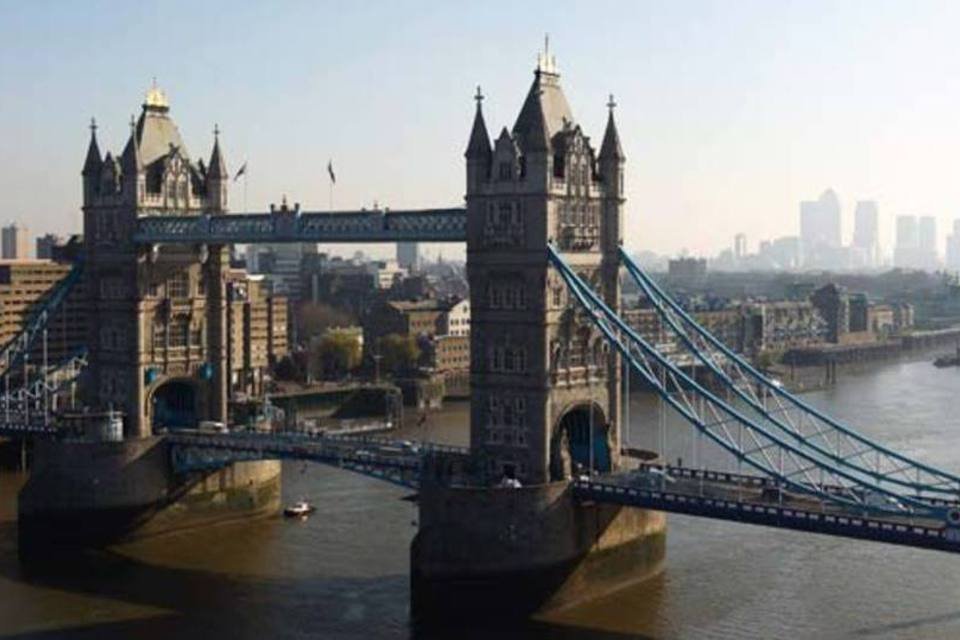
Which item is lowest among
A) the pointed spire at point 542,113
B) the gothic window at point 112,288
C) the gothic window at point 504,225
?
the gothic window at point 112,288

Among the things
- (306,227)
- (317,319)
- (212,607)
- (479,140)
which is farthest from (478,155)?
(317,319)

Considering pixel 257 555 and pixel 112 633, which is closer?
pixel 112 633

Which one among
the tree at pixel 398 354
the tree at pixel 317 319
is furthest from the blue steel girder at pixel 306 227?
the tree at pixel 317 319

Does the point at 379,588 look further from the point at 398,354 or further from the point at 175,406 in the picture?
the point at 398,354

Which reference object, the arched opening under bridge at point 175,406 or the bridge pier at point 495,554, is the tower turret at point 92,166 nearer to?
the arched opening under bridge at point 175,406

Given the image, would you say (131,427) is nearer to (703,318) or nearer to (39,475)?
(39,475)

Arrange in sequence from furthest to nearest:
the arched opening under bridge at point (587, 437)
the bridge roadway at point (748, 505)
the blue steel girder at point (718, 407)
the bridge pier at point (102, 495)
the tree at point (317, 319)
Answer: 1. the tree at point (317, 319)
2. the bridge pier at point (102, 495)
3. the arched opening under bridge at point (587, 437)
4. the blue steel girder at point (718, 407)
5. the bridge roadway at point (748, 505)

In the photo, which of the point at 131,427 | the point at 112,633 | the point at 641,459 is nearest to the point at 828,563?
the point at 641,459

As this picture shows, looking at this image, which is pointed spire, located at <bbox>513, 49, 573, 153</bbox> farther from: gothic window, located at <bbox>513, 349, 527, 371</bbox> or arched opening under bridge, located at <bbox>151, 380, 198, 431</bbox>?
arched opening under bridge, located at <bbox>151, 380, 198, 431</bbox>
